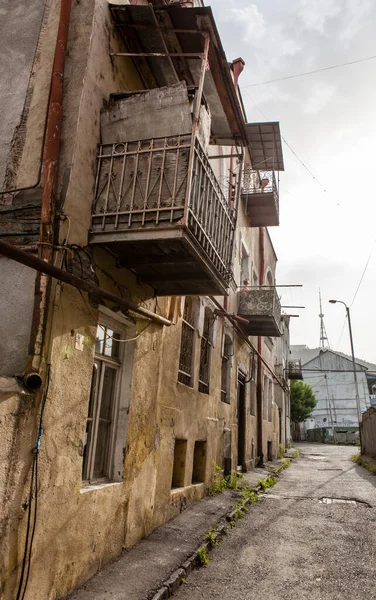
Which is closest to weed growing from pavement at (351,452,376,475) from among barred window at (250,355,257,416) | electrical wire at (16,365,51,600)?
barred window at (250,355,257,416)

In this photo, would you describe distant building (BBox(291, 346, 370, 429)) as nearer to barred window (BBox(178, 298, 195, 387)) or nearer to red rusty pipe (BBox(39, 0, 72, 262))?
barred window (BBox(178, 298, 195, 387))

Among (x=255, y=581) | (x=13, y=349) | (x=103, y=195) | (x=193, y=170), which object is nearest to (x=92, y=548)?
(x=255, y=581)

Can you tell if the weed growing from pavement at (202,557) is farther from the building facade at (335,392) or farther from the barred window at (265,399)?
the building facade at (335,392)

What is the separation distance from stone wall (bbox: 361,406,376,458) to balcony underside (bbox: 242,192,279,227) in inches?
373

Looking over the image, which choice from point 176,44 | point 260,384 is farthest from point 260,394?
point 176,44

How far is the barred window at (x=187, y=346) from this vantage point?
8.30 m

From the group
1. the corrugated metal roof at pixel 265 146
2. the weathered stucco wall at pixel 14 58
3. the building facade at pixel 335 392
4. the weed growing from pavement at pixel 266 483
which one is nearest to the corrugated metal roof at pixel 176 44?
the weathered stucco wall at pixel 14 58

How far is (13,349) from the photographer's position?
404cm

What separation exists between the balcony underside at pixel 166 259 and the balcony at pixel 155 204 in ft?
0.04

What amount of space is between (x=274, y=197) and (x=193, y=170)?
9.98 metres

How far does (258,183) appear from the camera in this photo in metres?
15.0

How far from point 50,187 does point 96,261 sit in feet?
3.14

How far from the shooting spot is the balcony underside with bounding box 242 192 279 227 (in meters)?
14.5

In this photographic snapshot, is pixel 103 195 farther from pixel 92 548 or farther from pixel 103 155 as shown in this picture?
pixel 92 548
